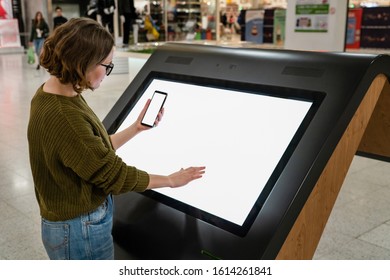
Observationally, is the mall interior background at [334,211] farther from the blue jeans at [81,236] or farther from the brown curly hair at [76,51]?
the brown curly hair at [76,51]

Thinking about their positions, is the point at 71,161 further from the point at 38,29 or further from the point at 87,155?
the point at 38,29

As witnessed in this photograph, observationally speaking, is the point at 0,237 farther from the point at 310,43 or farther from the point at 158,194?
the point at 310,43

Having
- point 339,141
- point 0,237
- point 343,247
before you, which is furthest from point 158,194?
point 0,237

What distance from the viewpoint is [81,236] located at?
1258 millimetres

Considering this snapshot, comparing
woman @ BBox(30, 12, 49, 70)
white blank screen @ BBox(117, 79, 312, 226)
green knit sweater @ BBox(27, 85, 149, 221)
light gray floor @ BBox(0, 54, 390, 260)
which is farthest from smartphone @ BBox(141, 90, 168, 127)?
woman @ BBox(30, 12, 49, 70)

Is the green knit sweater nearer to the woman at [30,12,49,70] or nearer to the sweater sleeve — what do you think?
the sweater sleeve

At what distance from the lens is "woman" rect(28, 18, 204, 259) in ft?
3.72

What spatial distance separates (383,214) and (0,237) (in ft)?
7.53

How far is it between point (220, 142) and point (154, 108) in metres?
0.29

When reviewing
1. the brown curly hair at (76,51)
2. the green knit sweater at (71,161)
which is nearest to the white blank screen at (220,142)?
the green knit sweater at (71,161)

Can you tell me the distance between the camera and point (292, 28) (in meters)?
5.33

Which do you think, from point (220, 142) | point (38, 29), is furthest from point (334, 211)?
point (38, 29)

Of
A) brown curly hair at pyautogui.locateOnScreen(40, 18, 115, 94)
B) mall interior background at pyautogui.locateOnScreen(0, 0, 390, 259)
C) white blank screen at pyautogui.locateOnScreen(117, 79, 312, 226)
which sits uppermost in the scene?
brown curly hair at pyautogui.locateOnScreen(40, 18, 115, 94)

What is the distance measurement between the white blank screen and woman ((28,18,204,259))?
101mm
